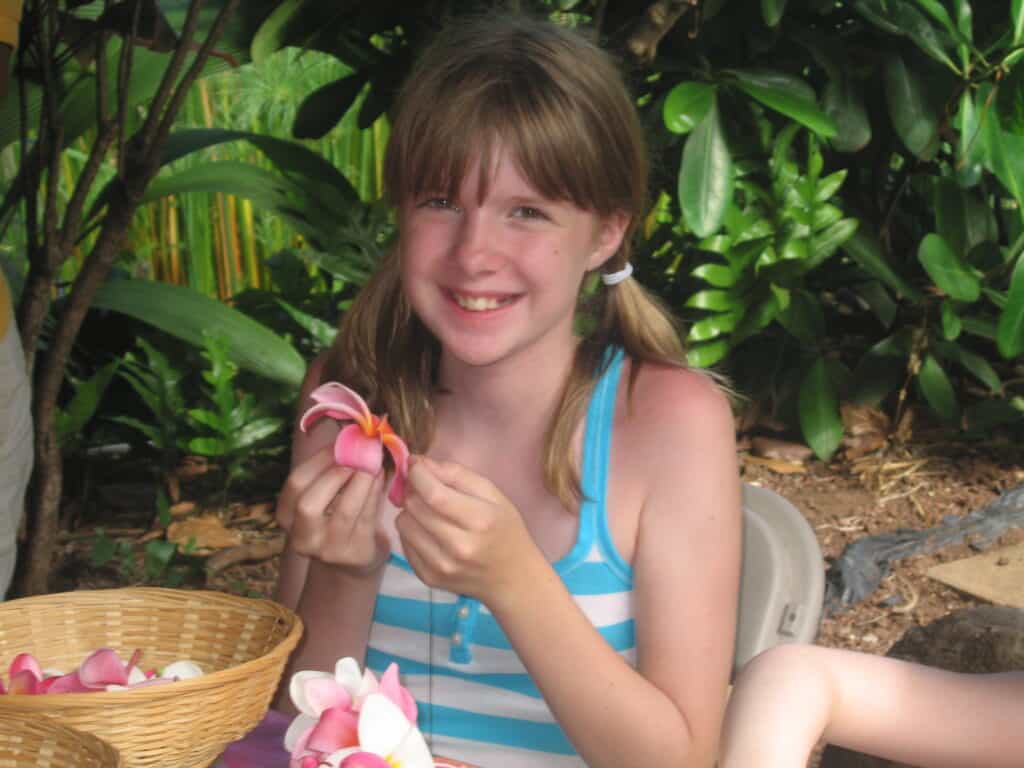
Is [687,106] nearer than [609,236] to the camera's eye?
No

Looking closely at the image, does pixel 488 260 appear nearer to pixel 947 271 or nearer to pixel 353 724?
pixel 353 724

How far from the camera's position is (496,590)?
1.23m

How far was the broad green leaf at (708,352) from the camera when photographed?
11.9 ft

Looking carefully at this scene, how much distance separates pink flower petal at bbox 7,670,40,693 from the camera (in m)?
0.93

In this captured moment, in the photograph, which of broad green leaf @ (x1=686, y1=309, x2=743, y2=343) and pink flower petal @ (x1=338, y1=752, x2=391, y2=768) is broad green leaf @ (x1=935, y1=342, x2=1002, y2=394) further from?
pink flower petal @ (x1=338, y1=752, x2=391, y2=768)

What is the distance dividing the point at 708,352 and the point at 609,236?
6.56 feet

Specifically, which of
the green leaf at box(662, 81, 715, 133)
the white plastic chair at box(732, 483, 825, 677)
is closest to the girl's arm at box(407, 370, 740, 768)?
the white plastic chair at box(732, 483, 825, 677)

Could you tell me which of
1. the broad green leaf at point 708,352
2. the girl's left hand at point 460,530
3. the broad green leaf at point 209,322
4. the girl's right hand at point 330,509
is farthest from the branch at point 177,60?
the girl's left hand at point 460,530

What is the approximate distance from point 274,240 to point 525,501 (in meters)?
3.55

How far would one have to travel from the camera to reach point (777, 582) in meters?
1.69

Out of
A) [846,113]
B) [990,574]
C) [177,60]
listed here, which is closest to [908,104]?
[846,113]

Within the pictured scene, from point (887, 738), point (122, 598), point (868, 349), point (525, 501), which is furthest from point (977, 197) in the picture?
point (122, 598)

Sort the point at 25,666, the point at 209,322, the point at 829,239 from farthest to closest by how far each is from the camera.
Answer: the point at 829,239
the point at 209,322
the point at 25,666

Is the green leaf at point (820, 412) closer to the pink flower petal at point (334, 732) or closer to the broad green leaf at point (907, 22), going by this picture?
the broad green leaf at point (907, 22)
